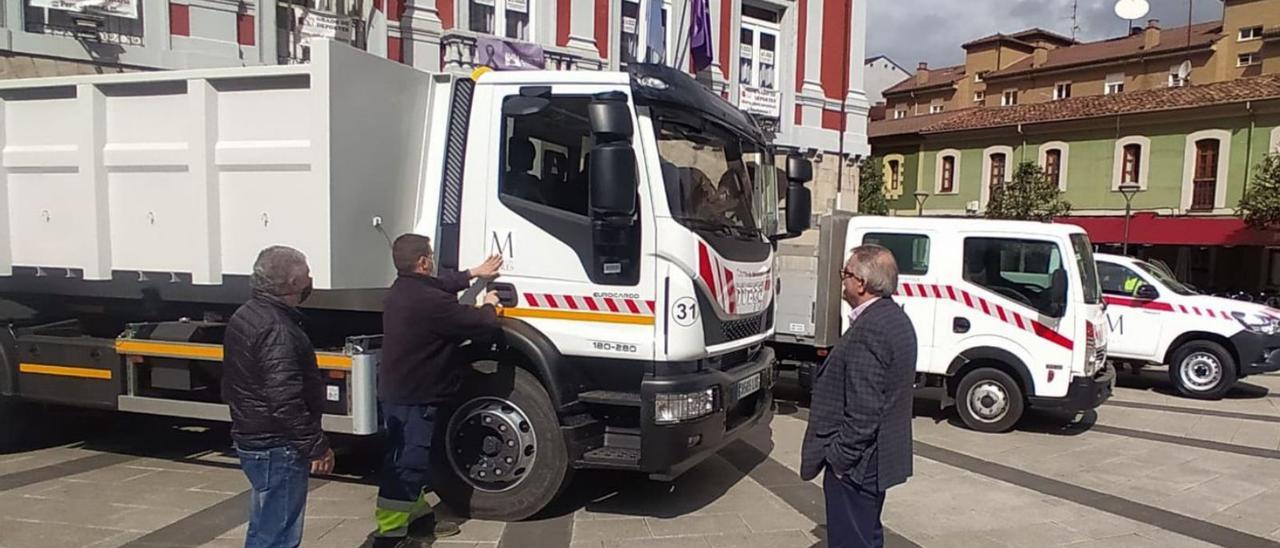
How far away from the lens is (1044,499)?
592 centimetres

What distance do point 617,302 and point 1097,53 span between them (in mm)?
41509

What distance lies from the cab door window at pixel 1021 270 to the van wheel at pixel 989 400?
0.80 metres

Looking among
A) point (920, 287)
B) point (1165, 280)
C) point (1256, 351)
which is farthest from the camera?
point (1165, 280)

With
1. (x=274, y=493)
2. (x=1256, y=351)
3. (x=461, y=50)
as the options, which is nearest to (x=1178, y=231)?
(x=1256, y=351)

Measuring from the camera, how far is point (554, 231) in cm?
482

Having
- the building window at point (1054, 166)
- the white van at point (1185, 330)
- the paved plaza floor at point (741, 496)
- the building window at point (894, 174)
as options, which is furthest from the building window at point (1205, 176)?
the paved plaza floor at point (741, 496)

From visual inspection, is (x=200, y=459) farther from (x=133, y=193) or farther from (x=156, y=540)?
(x=133, y=193)

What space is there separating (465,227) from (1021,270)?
551cm

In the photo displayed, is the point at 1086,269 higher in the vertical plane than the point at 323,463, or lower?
higher

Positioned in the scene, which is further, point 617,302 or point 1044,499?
point 1044,499

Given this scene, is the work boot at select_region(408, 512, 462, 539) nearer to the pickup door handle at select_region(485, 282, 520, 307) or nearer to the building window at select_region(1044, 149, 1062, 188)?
the pickup door handle at select_region(485, 282, 520, 307)

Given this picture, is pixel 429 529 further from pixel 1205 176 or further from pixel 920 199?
pixel 1205 176

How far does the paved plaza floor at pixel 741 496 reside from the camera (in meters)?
4.94

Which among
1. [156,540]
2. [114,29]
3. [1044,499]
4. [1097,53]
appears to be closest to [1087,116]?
A: [1097,53]
